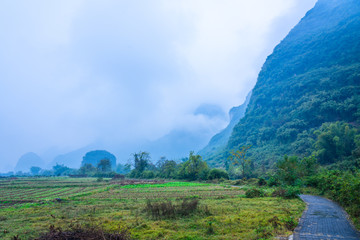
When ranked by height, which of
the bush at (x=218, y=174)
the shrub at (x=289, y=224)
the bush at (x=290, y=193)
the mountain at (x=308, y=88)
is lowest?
the shrub at (x=289, y=224)

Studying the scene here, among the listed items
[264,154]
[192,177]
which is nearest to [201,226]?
[192,177]

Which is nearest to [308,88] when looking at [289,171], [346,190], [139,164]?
[289,171]

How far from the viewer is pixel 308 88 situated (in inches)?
3903

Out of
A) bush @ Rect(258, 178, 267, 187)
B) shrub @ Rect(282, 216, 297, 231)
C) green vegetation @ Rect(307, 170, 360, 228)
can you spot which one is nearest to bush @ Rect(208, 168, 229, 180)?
bush @ Rect(258, 178, 267, 187)

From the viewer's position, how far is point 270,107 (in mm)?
119062

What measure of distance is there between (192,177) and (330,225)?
53.2 metres

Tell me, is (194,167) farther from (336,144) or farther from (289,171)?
(336,144)

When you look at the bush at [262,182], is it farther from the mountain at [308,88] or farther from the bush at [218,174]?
the mountain at [308,88]

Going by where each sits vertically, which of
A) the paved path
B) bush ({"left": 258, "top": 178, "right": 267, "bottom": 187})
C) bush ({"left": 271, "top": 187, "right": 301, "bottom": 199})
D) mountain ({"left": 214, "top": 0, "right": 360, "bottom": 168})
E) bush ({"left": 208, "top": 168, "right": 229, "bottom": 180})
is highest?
mountain ({"left": 214, "top": 0, "right": 360, "bottom": 168})

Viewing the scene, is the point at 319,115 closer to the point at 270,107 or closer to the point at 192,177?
the point at 270,107

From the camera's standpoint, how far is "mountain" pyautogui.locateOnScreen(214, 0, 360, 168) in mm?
72688

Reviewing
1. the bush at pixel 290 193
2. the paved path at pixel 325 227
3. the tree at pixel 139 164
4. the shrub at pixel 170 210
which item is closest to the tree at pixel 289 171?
the bush at pixel 290 193

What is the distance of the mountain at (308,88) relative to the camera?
2862 inches

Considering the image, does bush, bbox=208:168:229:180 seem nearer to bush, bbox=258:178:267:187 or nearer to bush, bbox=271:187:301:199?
bush, bbox=258:178:267:187
